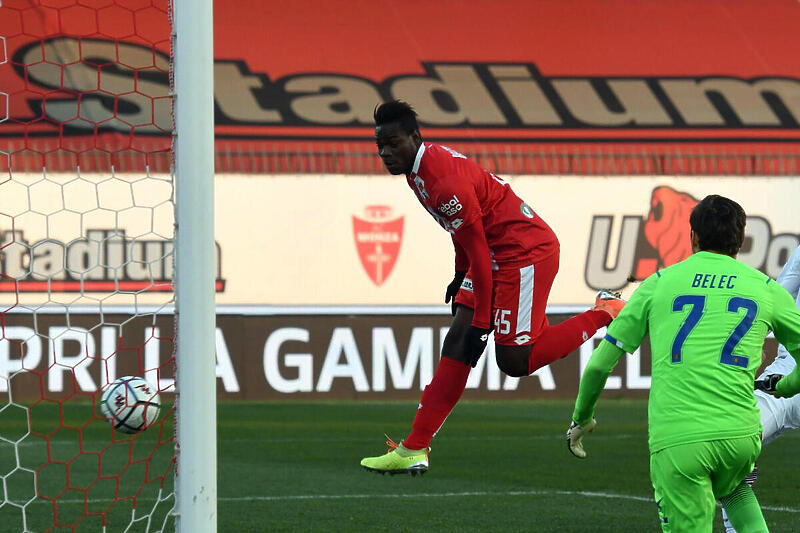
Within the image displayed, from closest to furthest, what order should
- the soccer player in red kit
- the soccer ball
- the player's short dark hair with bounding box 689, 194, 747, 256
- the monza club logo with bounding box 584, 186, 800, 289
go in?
the player's short dark hair with bounding box 689, 194, 747, 256
the soccer ball
the soccer player in red kit
the monza club logo with bounding box 584, 186, 800, 289

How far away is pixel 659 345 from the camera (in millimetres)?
4180

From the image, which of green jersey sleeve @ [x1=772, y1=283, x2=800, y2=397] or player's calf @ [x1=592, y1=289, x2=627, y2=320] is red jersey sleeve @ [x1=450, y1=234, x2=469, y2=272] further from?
green jersey sleeve @ [x1=772, y1=283, x2=800, y2=397]

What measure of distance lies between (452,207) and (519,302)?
28.2 inches

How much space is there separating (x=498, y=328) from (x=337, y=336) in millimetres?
12052

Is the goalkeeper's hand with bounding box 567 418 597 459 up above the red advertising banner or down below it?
below

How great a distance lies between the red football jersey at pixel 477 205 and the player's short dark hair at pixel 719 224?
5.15ft

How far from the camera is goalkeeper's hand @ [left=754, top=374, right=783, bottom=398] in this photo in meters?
4.57

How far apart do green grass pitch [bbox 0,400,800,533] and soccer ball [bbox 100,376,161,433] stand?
0.25 meters

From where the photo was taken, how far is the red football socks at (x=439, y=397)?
19.9 ft

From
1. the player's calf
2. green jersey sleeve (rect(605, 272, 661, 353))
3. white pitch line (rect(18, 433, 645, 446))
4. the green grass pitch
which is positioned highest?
green jersey sleeve (rect(605, 272, 661, 353))

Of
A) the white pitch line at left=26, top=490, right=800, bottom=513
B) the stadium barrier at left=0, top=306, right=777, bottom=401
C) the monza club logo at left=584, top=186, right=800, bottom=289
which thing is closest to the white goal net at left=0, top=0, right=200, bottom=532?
the stadium barrier at left=0, top=306, right=777, bottom=401

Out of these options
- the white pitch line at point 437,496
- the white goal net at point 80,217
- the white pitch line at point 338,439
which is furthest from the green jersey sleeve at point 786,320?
the white goal net at point 80,217

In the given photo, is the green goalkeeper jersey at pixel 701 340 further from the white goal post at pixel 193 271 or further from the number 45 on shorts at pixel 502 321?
the number 45 on shorts at pixel 502 321

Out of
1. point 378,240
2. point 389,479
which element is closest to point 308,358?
point 378,240
